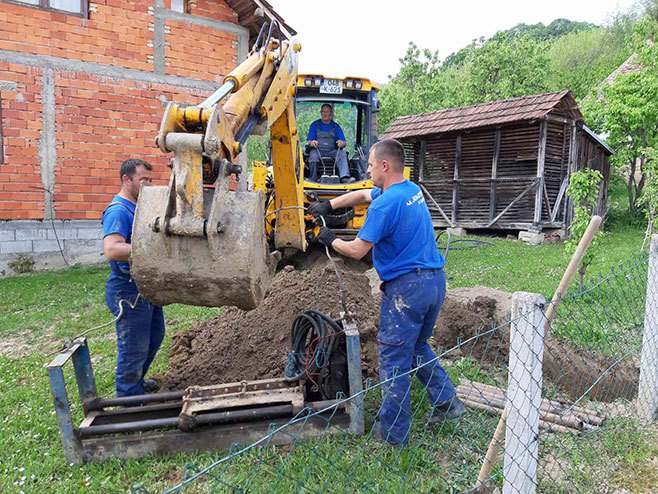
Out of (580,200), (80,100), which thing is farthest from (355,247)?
(80,100)

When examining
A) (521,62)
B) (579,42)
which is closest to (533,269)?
(521,62)

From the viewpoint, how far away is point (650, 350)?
12.4 feet

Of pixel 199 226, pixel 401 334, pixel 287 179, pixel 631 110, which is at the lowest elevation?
pixel 401 334

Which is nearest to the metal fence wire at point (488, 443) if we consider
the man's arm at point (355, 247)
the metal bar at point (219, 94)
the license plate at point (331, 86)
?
the man's arm at point (355, 247)

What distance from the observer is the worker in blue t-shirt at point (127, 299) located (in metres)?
3.74

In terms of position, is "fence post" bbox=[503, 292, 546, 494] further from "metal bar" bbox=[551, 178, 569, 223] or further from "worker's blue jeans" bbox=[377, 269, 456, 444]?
"metal bar" bbox=[551, 178, 569, 223]

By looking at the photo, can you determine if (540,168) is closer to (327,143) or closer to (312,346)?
(327,143)

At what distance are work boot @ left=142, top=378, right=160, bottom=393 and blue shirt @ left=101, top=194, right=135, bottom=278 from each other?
1108 mm

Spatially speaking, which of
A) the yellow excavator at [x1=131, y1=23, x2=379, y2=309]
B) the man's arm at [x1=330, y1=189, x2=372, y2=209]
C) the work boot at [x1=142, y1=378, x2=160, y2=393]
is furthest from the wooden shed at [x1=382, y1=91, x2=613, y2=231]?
the yellow excavator at [x1=131, y1=23, x2=379, y2=309]

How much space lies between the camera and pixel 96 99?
32.4 ft

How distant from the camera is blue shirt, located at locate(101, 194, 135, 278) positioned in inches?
146

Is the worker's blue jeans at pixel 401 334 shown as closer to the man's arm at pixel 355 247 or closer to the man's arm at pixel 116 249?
the man's arm at pixel 355 247

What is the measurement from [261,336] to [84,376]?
1797 mm

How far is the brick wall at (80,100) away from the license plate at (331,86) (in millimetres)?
3284
